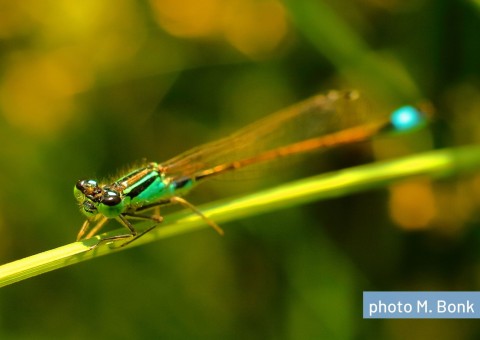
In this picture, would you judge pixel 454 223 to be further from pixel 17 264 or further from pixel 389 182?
pixel 17 264

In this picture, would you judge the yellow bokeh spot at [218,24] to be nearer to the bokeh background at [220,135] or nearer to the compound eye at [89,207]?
the bokeh background at [220,135]

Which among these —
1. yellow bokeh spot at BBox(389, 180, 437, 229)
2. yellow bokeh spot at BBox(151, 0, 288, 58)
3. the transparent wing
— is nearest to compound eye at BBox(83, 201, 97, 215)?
the transparent wing

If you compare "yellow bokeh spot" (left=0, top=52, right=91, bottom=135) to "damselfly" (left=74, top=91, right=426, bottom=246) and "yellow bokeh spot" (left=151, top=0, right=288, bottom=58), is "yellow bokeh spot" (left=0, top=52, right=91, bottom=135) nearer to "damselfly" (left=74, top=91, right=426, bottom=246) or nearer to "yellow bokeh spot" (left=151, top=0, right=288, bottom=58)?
"yellow bokeh spot" (left=151, top=0, right=288, bottom=58)

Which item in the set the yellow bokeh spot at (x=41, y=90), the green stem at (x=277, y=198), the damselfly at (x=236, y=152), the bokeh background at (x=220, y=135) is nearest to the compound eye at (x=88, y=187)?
the damselfly at (x=236, y=152)

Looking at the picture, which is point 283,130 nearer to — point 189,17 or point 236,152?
point 236,152

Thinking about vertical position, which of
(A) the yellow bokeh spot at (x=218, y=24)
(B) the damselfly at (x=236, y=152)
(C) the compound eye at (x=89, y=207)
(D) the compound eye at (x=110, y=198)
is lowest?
(C) the compound eye at (x=89, y=207)
